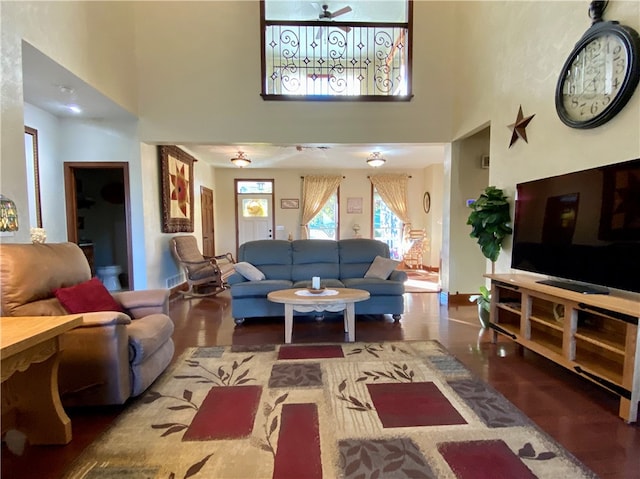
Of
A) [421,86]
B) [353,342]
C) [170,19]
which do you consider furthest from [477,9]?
[353,342]

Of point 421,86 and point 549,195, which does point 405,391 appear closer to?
point 549,195

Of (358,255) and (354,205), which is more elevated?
(354,205)

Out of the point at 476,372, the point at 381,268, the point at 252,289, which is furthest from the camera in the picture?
the point at 381,268

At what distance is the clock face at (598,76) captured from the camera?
2.06m

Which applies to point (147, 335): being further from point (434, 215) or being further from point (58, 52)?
point (434, 215)

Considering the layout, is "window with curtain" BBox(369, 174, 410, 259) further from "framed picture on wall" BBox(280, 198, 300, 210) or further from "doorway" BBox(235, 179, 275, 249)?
"doorway" BBox(235, 179, 275, 249)

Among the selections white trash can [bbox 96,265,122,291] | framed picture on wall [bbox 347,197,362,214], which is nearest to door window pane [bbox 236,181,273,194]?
framed picture on wall [bbox 347,197,362,214]

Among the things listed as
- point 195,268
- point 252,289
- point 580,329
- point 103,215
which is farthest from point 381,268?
point 103,215

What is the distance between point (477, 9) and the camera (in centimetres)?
385

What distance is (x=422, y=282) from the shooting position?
248 inches

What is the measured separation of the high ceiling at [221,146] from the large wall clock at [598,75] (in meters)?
2.26

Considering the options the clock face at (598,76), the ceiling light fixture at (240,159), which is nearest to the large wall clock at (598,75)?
the clock face at (598,76)

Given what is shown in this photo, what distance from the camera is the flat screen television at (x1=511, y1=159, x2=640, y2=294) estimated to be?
190 cm

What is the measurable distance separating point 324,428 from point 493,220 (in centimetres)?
264
